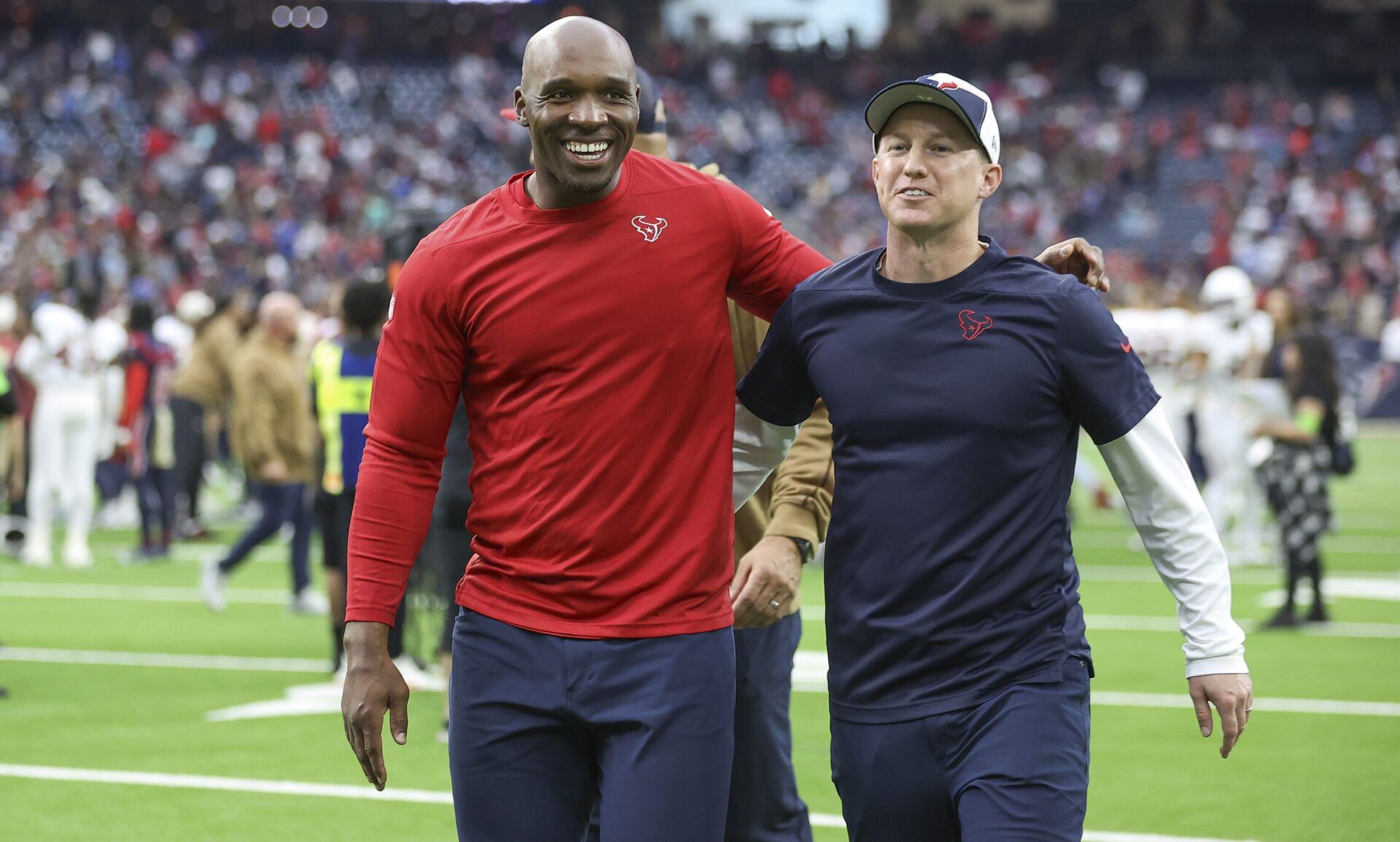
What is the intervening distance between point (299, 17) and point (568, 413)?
4732 centimetres

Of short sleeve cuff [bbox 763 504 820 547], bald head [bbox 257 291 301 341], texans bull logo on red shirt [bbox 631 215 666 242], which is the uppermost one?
texans bull logo on red shirt [bbox 631 215 666 242]

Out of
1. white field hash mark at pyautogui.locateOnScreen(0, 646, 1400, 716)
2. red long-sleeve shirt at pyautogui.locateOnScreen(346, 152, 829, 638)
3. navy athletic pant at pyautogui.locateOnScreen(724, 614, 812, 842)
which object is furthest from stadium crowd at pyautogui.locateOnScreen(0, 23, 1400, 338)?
red long-sleeve shirt at pyautogui.locateOnScreen(346, 152, 829, 638)

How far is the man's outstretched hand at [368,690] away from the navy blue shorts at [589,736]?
13 cm

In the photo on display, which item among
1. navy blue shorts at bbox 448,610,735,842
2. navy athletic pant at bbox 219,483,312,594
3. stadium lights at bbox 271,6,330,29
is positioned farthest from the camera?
stadium lights at bbox 271,6,330,29

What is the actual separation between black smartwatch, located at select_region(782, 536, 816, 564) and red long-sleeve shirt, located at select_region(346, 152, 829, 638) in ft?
1.76

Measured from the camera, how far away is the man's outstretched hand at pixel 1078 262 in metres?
3.88

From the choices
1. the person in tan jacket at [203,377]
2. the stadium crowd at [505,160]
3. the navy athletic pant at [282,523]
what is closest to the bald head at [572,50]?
the navy athletic pant at [282,523]

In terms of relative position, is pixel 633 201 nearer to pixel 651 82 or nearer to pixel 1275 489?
pixel 651 82

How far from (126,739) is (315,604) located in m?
4.49

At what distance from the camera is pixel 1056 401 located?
11.4 ft

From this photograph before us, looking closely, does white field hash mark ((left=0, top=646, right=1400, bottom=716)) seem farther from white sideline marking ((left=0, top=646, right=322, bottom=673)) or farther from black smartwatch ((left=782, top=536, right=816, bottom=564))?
black smartwatch ((left=782, top=536, right=816, bottom=564))

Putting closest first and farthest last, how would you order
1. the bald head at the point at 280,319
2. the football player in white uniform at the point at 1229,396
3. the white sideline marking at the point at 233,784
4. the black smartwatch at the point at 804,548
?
the black smartwatch at the point at 804,548 → the white sideline marking at the point at 233,784 → the bald head at the point at 280,319 → the football player in white uniform at the point at 1229,396

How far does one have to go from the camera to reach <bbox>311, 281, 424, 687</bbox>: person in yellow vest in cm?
896

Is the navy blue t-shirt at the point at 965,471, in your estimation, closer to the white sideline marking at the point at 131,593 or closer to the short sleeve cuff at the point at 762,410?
the short sleeve cuff at the point at 762,410
